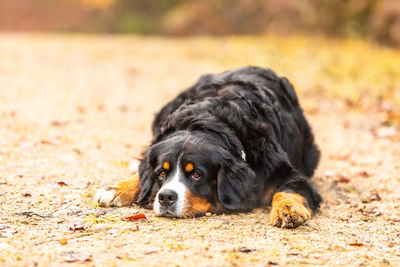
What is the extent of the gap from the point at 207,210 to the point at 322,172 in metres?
2.64

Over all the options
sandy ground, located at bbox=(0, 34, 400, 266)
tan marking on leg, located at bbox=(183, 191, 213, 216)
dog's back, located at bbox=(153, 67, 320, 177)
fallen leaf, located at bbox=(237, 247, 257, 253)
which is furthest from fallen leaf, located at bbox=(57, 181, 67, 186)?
fallen leaf, located at bbox=(237, 247, 257, 253)

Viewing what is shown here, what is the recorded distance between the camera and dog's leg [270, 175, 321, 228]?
449cm

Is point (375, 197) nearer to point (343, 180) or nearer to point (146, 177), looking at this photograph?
point (343, 180)

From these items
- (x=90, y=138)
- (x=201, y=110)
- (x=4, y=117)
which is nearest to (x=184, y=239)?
(x=201, y=110)

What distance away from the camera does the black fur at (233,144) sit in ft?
15.2

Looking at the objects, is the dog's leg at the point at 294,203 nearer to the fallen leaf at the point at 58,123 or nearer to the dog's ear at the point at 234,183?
the dog's ear at the point at 234,183

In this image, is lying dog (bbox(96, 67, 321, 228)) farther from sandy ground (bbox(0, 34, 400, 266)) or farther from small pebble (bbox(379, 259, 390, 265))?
small pebble (bbox(379, 259, 390, 265))

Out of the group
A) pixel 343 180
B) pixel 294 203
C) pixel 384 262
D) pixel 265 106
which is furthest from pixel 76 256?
pixel 343 180

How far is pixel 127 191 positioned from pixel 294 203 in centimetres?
153

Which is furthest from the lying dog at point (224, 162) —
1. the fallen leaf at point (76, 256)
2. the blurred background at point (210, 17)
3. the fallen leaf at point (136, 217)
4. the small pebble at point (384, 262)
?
the blurred background at point (210, 17)

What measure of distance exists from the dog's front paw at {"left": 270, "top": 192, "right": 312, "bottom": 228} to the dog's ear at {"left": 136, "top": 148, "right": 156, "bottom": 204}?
3.64 ft

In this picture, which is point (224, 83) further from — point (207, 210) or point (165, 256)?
point (165, 256)

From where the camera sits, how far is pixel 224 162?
4.62 m

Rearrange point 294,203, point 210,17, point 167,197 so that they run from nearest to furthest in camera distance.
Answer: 1. point 167,197
2. point 294,203
3. point 210,17
